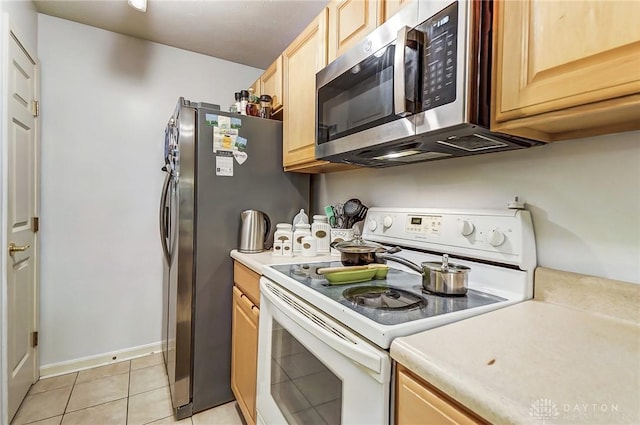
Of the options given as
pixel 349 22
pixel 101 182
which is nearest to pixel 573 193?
pixel 349 22

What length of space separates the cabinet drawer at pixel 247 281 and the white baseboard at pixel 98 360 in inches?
46.7

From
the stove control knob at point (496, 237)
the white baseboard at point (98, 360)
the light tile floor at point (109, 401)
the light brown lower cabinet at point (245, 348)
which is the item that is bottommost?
the light tile floor at point (109, 401)

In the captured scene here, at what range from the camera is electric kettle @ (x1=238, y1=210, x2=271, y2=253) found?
67.0 inches

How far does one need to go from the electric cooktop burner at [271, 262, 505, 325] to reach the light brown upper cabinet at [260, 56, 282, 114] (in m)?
1.21

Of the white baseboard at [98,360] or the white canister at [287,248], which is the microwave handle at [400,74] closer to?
the white canister at [287,248]

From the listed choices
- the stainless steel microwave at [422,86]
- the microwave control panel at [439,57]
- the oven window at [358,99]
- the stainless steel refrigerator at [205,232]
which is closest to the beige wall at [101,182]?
the stainless steel refrigerator at [205,232]

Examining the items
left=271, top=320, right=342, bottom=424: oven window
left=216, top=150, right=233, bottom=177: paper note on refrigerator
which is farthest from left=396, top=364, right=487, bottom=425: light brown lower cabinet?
left=216, top=150, right=233, bottom=177: paper note on refrigerator

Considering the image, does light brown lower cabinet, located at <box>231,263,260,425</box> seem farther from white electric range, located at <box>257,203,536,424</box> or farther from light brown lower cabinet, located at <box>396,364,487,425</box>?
light brown lower cabinet, located at <box>396,364,487,425</box>

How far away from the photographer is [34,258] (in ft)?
6.10

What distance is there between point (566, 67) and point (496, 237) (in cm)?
50

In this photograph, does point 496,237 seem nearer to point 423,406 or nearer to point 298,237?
point 423,406

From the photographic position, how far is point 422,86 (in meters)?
0.90

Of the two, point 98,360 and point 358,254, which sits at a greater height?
point 358,254

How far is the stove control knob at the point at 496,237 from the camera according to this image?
0.96 m
